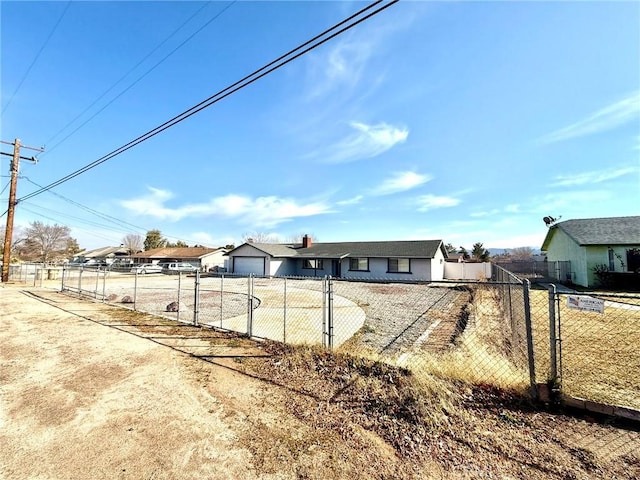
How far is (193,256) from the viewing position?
146 ft

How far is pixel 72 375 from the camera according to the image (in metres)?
5.18

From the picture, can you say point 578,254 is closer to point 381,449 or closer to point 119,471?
point 381,449

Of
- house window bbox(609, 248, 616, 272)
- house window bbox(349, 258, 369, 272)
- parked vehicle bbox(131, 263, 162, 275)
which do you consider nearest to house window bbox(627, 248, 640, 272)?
house window bbox(609, 248, 616, 272)

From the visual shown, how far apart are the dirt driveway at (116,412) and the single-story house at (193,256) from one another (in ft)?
123

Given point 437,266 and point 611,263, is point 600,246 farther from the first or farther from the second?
point 437,266

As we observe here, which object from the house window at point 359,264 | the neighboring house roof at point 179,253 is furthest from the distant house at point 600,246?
the neighboring house roof at point 179,253

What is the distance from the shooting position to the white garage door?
105 feet

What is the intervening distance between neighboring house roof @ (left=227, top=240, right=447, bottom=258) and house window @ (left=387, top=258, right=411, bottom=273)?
0.69 metres

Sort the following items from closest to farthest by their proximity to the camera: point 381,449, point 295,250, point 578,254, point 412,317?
point 381,449
point 412,317
point 578,254
point 295,250

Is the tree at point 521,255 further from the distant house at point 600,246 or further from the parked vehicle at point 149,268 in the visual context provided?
the parked vehicle at point 149,268

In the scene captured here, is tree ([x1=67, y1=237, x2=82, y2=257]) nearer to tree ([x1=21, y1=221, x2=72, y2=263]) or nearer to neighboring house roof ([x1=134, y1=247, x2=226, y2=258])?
tree ([x1=21, y1=221, x2=72, y2=263])

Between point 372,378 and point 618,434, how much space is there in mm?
2881

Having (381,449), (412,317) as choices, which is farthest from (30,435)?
(412,317)

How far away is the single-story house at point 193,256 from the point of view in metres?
43.4
